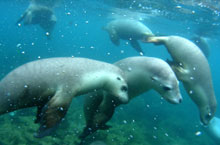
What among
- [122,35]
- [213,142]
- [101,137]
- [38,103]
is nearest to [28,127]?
[101,137]

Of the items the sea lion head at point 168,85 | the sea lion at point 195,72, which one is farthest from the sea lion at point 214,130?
the sea lion head at point 168,85

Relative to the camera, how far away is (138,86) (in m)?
3.97

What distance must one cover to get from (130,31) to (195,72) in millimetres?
6889

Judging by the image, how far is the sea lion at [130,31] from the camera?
33.9 feet

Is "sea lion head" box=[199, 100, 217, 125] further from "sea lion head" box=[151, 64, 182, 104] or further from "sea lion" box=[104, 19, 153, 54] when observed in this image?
"sea lion" box=[104, 19, 153, 54]

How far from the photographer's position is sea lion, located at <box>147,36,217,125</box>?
4152 millimetres

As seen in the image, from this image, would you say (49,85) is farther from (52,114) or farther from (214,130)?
(214,130)

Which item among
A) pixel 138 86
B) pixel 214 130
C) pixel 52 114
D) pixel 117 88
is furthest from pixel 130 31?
pixel 52 114

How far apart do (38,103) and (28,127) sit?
13.1ft

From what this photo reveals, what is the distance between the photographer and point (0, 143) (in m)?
5.47

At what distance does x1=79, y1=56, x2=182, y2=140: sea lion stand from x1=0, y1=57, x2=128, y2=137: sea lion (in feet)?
1.54

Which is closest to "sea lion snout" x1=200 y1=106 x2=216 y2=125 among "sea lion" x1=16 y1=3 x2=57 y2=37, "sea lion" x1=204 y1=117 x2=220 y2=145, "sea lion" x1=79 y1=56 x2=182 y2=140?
"sea lion" x1=79 y1=56 x2=182 y2=140

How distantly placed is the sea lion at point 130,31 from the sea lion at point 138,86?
617cm

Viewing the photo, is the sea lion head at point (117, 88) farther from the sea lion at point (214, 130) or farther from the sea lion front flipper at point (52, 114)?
the sea lion at point (214, 130)
